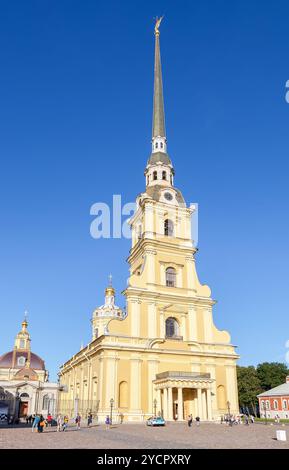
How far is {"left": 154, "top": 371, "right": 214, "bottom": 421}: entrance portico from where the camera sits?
118ft

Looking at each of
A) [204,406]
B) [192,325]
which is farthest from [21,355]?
[204,406]

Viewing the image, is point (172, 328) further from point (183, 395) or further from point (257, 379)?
point (257, 379)

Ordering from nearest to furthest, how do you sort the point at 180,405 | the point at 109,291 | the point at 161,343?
the point at 180,405 < the point at 161,343 < the point at 109,291

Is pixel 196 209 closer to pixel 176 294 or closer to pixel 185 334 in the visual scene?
pixel 176 294

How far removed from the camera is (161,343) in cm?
4019

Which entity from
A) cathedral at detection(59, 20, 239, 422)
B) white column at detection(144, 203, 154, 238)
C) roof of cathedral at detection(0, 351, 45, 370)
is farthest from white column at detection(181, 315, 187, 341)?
roof of cathedral at detection(0, 351, 45, 370)

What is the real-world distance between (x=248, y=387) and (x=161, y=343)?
143ft

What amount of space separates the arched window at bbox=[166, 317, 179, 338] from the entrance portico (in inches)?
193

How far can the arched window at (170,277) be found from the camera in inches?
1763

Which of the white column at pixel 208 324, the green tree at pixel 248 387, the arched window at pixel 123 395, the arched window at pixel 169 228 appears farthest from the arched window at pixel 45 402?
the green tree at pixel 248 387

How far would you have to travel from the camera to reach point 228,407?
131 ft

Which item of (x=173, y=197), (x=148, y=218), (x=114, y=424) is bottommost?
(x=114, y=424)
